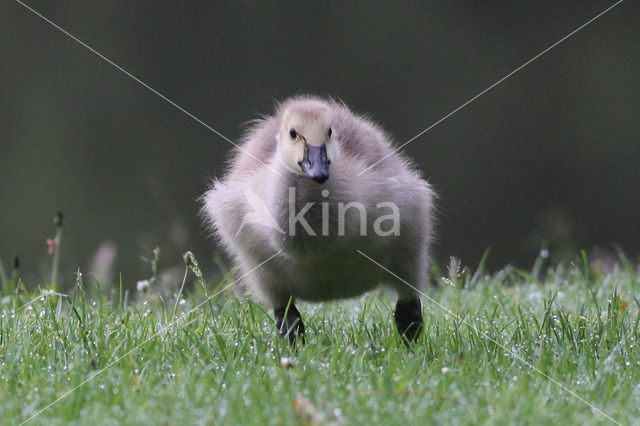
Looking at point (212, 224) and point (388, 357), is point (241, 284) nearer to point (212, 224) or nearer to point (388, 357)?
point (212, 224)

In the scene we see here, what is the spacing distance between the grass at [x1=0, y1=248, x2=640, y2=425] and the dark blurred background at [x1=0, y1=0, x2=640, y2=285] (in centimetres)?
452

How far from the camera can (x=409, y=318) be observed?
3824mm

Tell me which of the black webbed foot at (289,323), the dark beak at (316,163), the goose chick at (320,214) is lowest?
the black webbed foot at (289,323)

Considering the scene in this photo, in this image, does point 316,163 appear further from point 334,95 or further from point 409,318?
point 334,95

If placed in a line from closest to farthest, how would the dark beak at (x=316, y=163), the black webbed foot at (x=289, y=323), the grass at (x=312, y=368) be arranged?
the grass at (x=312, y=368) < the dark beak at (x=316, y=163) < the black webbed foot at (x=289, y=323)

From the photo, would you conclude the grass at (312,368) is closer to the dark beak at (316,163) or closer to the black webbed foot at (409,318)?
the black webbed foot at (409,318)

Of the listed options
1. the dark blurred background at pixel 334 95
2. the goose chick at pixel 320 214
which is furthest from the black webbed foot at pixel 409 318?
the dark blurred background at pixel 334 95

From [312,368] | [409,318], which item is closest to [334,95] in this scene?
[409,318]

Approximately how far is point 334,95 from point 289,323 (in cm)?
525

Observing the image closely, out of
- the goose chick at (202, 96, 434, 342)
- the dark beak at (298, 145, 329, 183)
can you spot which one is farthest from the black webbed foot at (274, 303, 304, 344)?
the dark beak at (298, 145, 329, 183)

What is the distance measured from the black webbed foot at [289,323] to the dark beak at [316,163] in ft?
1.91

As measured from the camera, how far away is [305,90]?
8805mm

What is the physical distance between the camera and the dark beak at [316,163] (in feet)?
10.8

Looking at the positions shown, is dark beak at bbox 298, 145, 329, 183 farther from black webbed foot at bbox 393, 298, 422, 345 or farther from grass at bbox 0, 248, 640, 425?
black webbed foot at bbox 393, 298, 422, 345
